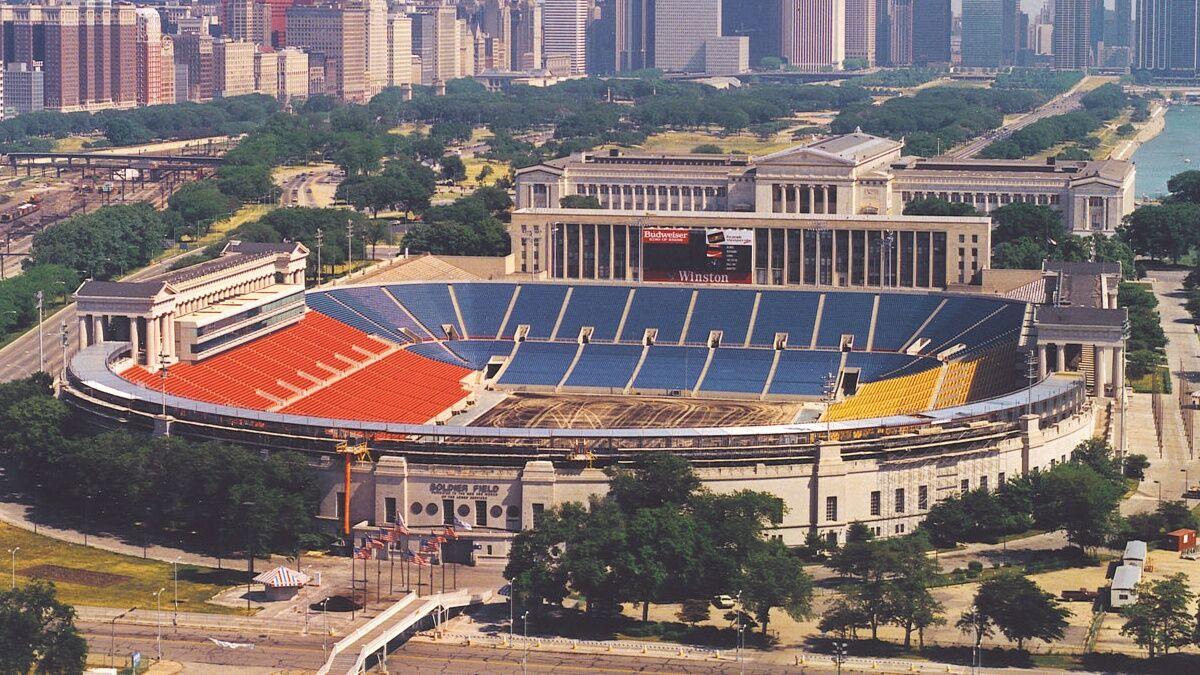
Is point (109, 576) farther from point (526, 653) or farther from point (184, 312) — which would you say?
point (184, 312)

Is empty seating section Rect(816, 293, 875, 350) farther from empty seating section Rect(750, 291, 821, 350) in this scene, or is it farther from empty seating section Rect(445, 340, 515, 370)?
empty seating section Rect(445, 340, 515, 370)

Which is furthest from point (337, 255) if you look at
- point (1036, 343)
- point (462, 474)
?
point (462, 474)

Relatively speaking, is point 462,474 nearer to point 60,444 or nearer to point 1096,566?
point 60,444

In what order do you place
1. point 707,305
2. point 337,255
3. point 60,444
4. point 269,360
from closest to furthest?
point 60,444, point 269,360, point 707,305, point 337,255

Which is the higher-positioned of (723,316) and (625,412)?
(723,316)

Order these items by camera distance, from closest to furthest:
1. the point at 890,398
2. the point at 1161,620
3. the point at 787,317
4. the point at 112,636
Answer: the point at 1161,620 → the point at 112,636 → the point at 890,398 → the point at 787,317

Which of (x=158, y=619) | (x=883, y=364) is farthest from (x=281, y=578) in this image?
(x=883, y=364)
